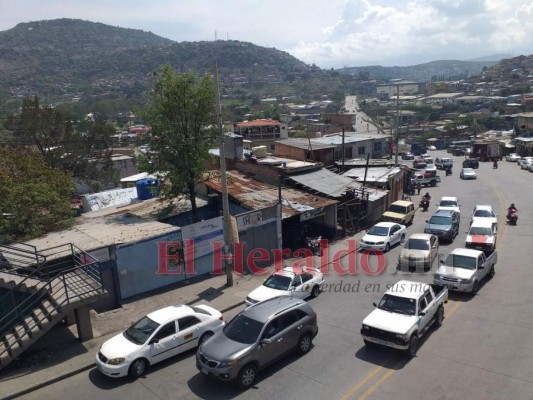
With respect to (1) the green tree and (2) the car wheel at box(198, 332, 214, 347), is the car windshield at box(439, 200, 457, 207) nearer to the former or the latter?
(2) the car wheel at box(198, 332, 214, 347)

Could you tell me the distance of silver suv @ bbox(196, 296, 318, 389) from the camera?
450 inches

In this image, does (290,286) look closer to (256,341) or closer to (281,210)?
(256,341)

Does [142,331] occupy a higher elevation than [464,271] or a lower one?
higher

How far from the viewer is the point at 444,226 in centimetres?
2608

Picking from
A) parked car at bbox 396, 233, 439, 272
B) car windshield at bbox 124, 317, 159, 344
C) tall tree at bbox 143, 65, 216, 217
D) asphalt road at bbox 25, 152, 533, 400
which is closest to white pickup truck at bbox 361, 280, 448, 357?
asphalt road at bbox 25, 152, 533, 400

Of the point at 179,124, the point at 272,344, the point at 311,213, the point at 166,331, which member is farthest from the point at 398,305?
the point at 179,124

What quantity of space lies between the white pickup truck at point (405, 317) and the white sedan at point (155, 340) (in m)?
4.96

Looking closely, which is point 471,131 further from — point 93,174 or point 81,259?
point 81,259

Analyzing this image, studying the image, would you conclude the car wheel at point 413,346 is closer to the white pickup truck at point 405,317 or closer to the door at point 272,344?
the white pickup truck at point 405,317

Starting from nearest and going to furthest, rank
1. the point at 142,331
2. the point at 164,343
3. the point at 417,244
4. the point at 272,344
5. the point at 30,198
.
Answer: the point at 272,344, the point at 164,343, the point at 142,331, the point at 30,198, the point at 417,244

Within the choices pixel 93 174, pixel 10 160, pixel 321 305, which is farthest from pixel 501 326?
pixel 93 174

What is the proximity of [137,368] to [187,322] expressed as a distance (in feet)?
6.42

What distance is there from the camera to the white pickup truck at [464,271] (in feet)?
56.9

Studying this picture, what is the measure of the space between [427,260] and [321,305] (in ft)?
22.2
